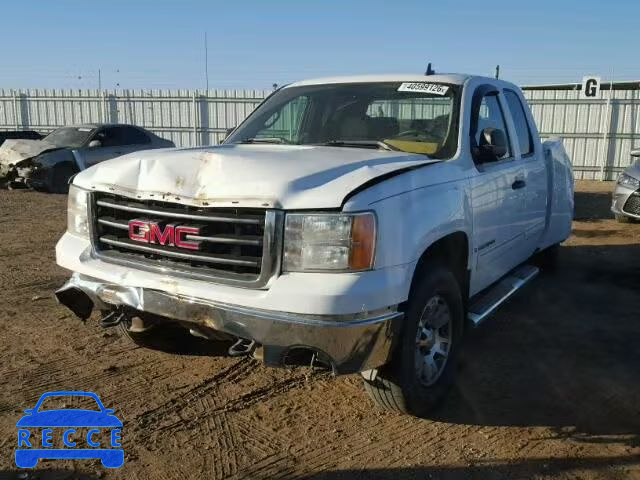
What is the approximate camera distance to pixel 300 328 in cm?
279

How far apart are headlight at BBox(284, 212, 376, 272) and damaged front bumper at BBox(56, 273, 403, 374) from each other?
241mm

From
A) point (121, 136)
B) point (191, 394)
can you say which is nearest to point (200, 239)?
point (191, 394)

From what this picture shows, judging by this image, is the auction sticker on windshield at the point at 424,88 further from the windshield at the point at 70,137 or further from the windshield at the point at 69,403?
the windshield at the point at 70,137

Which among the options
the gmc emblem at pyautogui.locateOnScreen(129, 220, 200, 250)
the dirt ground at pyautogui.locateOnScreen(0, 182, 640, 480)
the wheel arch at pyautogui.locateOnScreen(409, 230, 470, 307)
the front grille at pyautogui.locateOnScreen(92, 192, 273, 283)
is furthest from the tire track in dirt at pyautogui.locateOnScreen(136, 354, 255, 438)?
the wheel arch at pyautogui.locateOnScreen(409, 230, 470, 307)

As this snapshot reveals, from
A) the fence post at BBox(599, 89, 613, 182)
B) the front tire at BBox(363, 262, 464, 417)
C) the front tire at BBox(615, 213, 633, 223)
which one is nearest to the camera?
the front tire at BBox(363, 262, 464, 417)

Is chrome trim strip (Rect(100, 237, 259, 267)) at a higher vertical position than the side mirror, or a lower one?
lower

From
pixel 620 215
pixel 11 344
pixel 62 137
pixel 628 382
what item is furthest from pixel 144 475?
pixel 62 137

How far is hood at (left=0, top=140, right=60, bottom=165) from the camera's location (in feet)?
43.2

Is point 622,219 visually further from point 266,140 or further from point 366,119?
point 266,140

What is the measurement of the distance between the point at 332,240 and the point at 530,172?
2799 millimetres

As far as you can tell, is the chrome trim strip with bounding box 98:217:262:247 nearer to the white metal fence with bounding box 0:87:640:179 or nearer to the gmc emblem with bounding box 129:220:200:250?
the gmc emblem with bounding box 129:220:200:250

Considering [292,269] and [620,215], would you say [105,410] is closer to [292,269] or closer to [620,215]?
[292,269]

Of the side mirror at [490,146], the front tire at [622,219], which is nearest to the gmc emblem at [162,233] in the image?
the side mirror at [490,146]

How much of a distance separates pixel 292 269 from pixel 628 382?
8.50 feet
